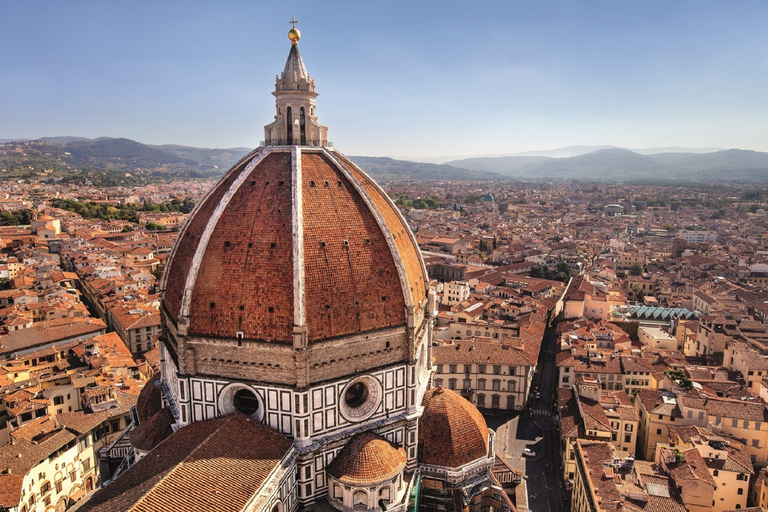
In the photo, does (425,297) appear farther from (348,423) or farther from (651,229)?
(651,229)

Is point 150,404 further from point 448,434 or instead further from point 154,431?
point 448,434

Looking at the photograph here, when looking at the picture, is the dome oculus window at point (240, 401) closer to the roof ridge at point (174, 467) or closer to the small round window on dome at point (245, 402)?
the small round window on dome at point (245, 402)

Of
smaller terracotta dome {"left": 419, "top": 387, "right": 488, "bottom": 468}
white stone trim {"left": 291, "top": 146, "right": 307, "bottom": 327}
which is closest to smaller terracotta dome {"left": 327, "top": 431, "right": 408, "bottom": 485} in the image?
smaller terracotta dome {"left": 419, "top": 387, "right": 488, "bottom": 468}

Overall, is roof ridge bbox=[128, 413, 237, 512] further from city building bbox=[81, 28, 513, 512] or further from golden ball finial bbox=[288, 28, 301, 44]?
golden ball finial bbox=[288, 28, 301, 44]

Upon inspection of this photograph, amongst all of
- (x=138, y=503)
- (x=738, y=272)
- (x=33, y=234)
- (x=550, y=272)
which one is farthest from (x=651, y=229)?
(x=138, y=503)

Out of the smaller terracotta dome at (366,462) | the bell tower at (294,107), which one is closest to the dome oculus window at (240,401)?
the smaller terracotta dome at (366,462)

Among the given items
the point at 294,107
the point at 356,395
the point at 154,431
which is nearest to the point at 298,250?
the point at 356,395
